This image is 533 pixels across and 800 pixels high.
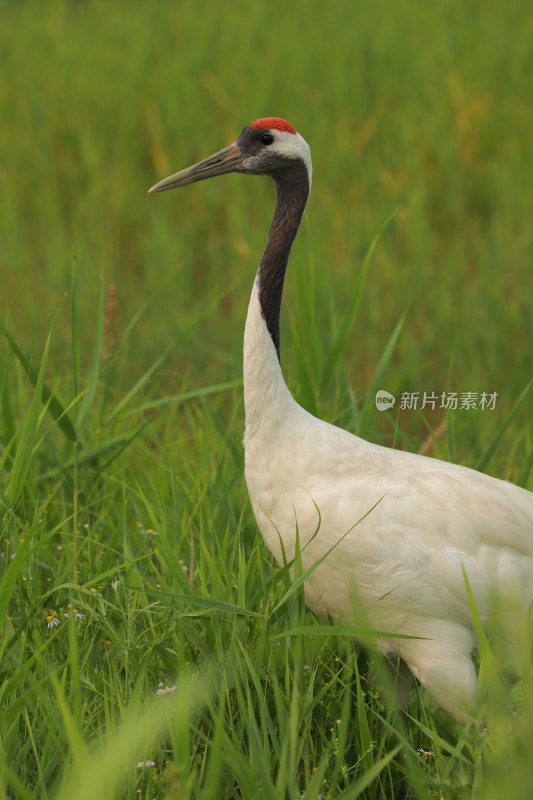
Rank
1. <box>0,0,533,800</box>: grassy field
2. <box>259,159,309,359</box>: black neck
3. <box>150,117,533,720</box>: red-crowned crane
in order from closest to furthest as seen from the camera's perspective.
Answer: <box>0,0,533,800</box>: grassy field, <box>150,117,533,720</box>: red-crowned crane, <box>259,159,309,359</box>: black neck

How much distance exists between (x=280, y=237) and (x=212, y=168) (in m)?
0.38

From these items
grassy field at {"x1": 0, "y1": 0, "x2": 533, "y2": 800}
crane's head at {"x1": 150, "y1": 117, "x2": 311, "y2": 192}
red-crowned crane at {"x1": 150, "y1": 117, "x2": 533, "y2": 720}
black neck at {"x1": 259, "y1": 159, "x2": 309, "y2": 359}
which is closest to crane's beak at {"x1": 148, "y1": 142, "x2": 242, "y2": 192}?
crane's head at {"x1": 150, "y1": 117, "x2": 311, "y2": 192}

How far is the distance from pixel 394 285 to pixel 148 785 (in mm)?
3822

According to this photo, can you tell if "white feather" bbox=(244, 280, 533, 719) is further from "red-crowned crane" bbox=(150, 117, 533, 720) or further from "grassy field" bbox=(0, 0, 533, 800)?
"grassy field" bbox=(0, 0, 533, 800)

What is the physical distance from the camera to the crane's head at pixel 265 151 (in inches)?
122

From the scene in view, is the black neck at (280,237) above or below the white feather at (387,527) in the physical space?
above

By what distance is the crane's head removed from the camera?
3109 millimetres

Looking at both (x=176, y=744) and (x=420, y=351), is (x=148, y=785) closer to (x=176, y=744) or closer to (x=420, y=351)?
(x=176, y=744)

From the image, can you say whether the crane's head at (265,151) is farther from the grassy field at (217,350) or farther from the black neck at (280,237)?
the grassy field at (217,350)

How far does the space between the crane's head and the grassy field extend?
1.24 ft

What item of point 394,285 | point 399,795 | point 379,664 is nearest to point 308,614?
point 399,795

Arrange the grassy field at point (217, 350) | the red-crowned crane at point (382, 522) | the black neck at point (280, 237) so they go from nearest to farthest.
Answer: the grassy field at point (217, 350), the red-crowned crane at point (382, 522), the black neck at point (280, 237)

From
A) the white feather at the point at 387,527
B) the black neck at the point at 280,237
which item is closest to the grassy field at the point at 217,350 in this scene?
the white feather at the point at 387,527

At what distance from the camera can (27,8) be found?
9234 millimetres
